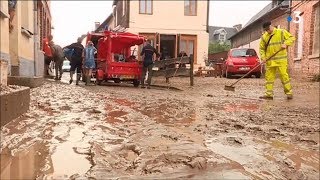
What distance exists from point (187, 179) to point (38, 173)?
964 mm

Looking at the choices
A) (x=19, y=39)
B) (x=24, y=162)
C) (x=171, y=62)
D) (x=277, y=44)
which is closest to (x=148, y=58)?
(x=171, y=62)

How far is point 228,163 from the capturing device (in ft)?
9.61

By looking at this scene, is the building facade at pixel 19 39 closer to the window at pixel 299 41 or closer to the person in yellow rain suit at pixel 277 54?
the person in yellow rain suit at pixel 277 54

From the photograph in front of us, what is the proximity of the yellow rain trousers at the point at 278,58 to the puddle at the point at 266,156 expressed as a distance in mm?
4958

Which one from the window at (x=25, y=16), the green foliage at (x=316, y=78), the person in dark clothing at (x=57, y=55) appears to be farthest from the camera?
the person in dark clothing at (x=57, y=55)

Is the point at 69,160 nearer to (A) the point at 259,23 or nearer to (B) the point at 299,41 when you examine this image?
(B) the point at 299,41

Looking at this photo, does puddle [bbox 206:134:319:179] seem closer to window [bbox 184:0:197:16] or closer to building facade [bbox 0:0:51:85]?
building facade [bbox 0:0:51:85]

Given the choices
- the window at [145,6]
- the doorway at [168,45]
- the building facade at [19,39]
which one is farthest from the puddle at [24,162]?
the window at [145,6]

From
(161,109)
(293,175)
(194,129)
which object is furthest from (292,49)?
(293,175)

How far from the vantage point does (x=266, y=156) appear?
129 inches

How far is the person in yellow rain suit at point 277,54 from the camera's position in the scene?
27.9ft

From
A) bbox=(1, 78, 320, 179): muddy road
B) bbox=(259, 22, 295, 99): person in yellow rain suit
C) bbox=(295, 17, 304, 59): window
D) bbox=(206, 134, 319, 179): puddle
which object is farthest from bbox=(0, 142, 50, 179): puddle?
bbox=(295, 17, 304, 59): window

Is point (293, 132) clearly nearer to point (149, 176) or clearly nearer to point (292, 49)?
point (149, 176)

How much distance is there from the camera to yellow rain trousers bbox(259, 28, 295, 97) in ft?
27.9
